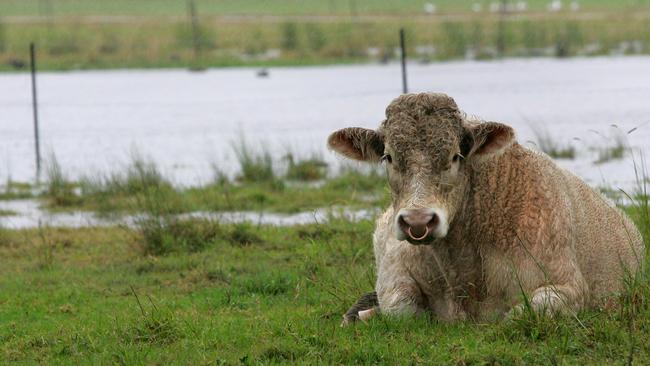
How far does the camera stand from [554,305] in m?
7.80

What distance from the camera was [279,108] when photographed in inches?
1110

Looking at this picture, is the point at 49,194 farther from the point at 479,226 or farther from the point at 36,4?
the point at 36,4

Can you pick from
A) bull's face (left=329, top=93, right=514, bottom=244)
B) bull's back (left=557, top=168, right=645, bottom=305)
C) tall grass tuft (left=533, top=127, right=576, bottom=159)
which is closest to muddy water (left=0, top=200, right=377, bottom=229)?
bull's back (left=557, top=168, right=645, bottom=305)

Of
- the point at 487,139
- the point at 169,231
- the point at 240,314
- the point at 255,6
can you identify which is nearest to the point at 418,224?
the point at 487,139

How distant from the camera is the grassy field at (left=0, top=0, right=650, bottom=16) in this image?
68875 mm

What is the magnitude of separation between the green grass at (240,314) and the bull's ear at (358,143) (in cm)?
112

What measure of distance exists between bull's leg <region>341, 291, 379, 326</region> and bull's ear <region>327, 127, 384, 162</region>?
107cm

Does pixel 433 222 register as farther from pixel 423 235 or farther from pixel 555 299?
pixel 555 299

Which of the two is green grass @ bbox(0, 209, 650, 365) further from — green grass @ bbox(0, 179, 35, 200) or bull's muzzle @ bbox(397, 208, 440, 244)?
green grass @ bbox(0, 179, 35, 200)

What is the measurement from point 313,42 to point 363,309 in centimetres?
3463

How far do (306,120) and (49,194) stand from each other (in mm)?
9875

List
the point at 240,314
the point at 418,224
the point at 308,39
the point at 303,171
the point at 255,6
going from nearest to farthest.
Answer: the point at 418,224
the point at 240,314
the point at 303,171
the point at 308,39
the point at 255,6

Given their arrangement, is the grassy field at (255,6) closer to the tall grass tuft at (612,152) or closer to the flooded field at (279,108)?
the flooded field at (279,108)

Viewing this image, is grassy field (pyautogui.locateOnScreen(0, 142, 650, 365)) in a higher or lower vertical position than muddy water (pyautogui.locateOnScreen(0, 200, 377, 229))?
higher
